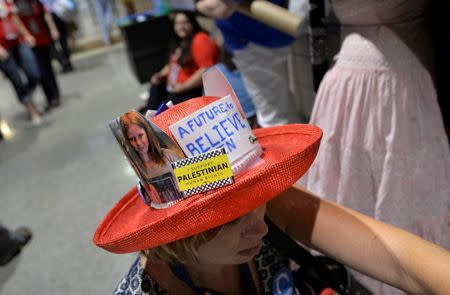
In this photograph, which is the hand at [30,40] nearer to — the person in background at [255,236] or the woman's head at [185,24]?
the woman's head at [185,24]

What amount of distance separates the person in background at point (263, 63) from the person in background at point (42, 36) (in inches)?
109

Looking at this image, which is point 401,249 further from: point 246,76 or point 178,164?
point 246,76

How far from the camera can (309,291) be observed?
0.93m

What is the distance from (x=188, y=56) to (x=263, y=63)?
0.85 meters

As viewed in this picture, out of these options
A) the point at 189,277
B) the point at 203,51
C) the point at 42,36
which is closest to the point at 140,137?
the point at 189,277

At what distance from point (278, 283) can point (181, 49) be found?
208 centimetres

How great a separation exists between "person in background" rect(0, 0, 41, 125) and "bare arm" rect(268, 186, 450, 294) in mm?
3589

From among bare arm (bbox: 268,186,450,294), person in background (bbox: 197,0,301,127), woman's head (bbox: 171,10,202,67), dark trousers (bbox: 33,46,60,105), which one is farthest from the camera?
dark trousers (bbox: 33,46,60,105)

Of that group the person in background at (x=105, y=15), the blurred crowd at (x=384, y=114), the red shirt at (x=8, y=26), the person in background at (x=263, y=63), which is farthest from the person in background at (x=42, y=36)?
the blurred crowd at (x=384, y=114)

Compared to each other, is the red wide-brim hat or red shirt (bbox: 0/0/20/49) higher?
red shirt (bbox: 0/0/20/49)

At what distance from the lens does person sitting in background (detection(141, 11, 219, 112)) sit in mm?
2482

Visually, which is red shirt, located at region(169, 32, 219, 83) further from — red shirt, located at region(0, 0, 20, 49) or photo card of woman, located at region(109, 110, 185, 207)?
red shirt, located at region(0, 0, 20, 49)

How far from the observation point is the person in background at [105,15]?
22.8ft

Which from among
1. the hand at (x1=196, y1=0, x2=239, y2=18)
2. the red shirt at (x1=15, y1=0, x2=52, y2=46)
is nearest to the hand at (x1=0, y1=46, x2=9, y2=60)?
the red shirt at (x1=15, y1=0, x2=52, y2=46)
